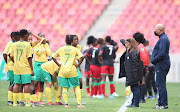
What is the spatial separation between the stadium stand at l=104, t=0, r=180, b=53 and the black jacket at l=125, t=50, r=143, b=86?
13.3 m

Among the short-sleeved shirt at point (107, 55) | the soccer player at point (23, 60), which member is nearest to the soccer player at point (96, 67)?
the short-sleeved shirt at point (107, 55)

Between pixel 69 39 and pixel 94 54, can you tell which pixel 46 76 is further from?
pixel 94 54

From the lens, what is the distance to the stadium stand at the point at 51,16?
24531 millimetres

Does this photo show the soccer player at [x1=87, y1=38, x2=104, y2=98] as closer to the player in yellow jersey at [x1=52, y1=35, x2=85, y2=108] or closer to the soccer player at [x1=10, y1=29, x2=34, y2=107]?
the player in yellow jersey at [x1=52, y1=35, x2=85, y2=108]

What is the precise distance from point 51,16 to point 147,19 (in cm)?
704

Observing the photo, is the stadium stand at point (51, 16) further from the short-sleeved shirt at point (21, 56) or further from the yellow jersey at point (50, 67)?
the short-sleeved shirt at point (21, 56)

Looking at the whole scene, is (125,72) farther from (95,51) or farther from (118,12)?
(118,12)

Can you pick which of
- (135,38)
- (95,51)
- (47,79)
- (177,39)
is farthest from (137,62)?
(177,39)

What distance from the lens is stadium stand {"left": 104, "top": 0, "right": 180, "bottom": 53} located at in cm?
2216

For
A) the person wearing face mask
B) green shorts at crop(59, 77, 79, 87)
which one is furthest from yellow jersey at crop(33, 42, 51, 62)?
the person wearing face mask

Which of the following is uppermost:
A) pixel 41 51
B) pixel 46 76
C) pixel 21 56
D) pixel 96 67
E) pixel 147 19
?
pixel 147 19

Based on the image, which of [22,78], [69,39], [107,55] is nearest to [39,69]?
[22,78]

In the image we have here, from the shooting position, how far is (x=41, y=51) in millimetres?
9547

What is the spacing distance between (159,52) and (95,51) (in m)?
4.37
